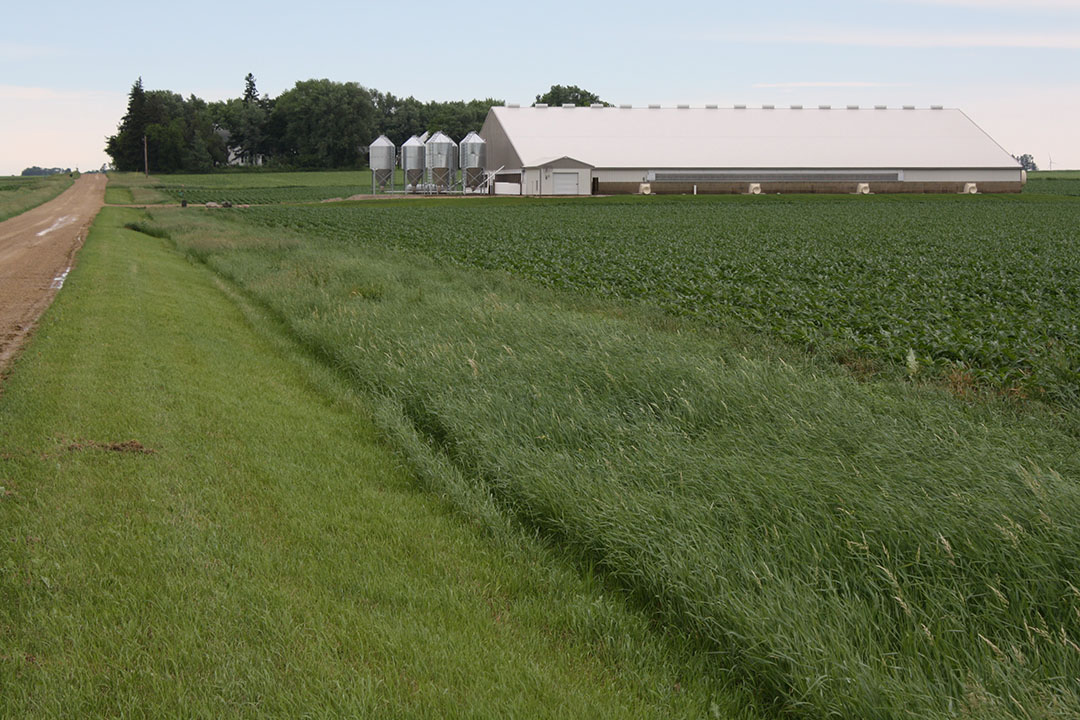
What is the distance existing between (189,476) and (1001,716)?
5570mm

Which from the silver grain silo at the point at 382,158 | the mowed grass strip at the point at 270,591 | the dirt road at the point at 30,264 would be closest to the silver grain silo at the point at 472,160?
the silver grain silo at the point at 382,158

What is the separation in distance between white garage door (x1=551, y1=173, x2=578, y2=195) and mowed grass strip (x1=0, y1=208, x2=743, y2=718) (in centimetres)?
6241

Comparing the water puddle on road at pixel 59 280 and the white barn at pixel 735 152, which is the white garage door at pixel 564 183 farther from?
the water puddle on road at pixel 59 280

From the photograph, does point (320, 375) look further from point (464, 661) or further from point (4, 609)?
point (464, 661)

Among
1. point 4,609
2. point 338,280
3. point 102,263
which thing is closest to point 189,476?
point 4,609

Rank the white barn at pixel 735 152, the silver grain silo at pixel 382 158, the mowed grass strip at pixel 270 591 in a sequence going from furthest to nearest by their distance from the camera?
the silver grain silo at pixel 382 158
the white barn at pixel 735 152
the mowed grass strip at pixel 270 591

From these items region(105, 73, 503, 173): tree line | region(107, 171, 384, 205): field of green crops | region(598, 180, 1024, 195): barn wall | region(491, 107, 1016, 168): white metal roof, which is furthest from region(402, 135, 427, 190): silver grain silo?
region(105, 73, 503, 173): tree line

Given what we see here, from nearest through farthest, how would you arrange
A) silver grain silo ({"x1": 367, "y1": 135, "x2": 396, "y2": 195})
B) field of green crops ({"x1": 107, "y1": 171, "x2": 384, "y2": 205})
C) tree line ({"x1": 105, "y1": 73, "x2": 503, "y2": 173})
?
field of green crops ({"x1": 107, "y1": 171, "x2": 384, "y2": 205})
silver grain silo ({"x1": 367, "y1": 135, "x2": 396, "y2": 195})
tree line ({"x1": 105, "y1": 73, "x2": 503, "y2": 173})

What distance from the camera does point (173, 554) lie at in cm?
494

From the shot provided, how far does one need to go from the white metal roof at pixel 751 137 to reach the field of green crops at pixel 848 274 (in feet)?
120

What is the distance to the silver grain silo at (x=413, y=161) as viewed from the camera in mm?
79625

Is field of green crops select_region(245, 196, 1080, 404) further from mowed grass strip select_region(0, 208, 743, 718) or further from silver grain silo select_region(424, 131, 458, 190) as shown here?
silver grain silo select_region(424, 131, 458, 190)

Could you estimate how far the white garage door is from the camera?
68438mm

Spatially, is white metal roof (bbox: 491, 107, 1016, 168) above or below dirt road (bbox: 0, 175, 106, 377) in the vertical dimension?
above
